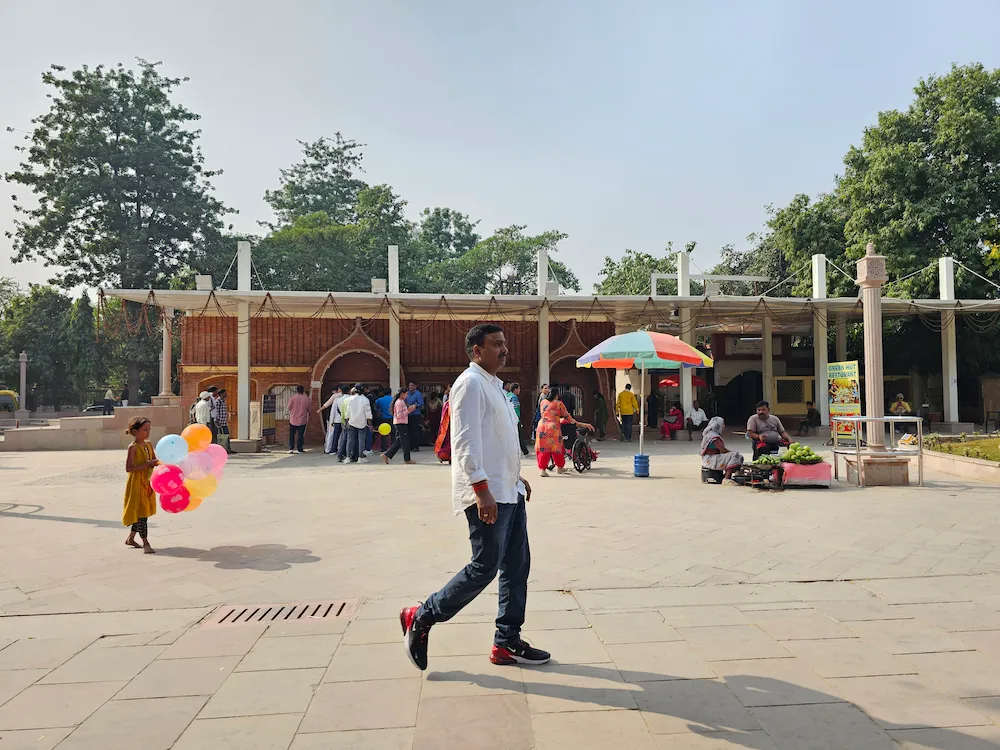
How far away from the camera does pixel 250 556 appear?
5637 millimetres

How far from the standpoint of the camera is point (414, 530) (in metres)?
6.55

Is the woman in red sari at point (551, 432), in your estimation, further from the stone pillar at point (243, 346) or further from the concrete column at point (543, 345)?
the stone pillar at point (243, 346)

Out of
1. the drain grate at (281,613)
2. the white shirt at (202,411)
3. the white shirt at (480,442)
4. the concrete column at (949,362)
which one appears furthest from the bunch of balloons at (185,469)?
the concrete column at (949,362)

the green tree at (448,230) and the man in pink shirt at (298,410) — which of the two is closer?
the man in pink shirt at (298,410)

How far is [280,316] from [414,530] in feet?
45.0

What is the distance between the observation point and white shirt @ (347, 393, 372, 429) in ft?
42.2

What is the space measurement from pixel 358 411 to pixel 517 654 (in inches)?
394

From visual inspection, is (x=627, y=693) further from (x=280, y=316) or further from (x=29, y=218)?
(x=29, y=218)

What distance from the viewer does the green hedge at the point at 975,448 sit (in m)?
10.0

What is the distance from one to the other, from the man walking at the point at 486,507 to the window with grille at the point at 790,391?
18739 millimetres

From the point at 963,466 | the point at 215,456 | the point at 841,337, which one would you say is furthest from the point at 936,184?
the point at 215,456

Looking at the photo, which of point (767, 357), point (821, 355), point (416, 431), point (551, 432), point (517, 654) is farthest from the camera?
point (767, 357)

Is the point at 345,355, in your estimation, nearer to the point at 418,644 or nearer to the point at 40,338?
the point at 418,644

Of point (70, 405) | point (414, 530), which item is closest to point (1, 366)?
point (70, 405)
